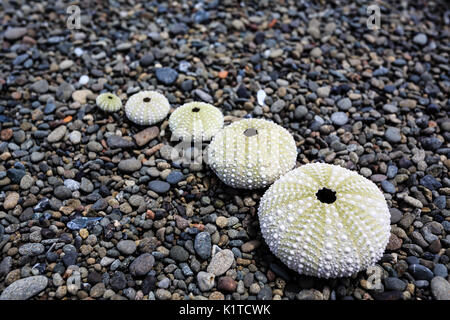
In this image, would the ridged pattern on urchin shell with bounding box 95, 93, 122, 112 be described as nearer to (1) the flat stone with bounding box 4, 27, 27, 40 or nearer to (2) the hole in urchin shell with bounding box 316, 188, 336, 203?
(1) the flat stone with bounding box 4, 27, 27, 40

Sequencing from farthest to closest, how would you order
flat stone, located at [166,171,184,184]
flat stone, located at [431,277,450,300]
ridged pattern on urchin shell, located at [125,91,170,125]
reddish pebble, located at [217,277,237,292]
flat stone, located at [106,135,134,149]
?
ridged pattern on urchin shell, located at [125,91,170,125]
flat stone, located at [106,135,134,149]
flat stone, located at [166,171,184,184]
reddish pebble, located at [217,277,237,292]
flat stone, located at [431,277,450,300]

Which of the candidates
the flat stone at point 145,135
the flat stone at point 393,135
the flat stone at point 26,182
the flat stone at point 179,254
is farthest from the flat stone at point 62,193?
the flat stone at point 393,135

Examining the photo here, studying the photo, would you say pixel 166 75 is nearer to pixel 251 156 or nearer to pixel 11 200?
pixel 251 156

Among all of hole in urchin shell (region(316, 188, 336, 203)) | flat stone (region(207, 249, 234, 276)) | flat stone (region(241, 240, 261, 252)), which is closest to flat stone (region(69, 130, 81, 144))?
flat stone (region(207, 249, 234, 276))

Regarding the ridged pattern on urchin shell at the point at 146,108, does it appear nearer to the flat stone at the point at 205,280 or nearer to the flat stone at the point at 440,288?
the flat stone at the point at 205,280

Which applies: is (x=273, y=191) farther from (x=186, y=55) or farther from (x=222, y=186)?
(x=186, y=55)

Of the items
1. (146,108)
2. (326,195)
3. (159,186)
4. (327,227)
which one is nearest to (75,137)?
(146,108)
